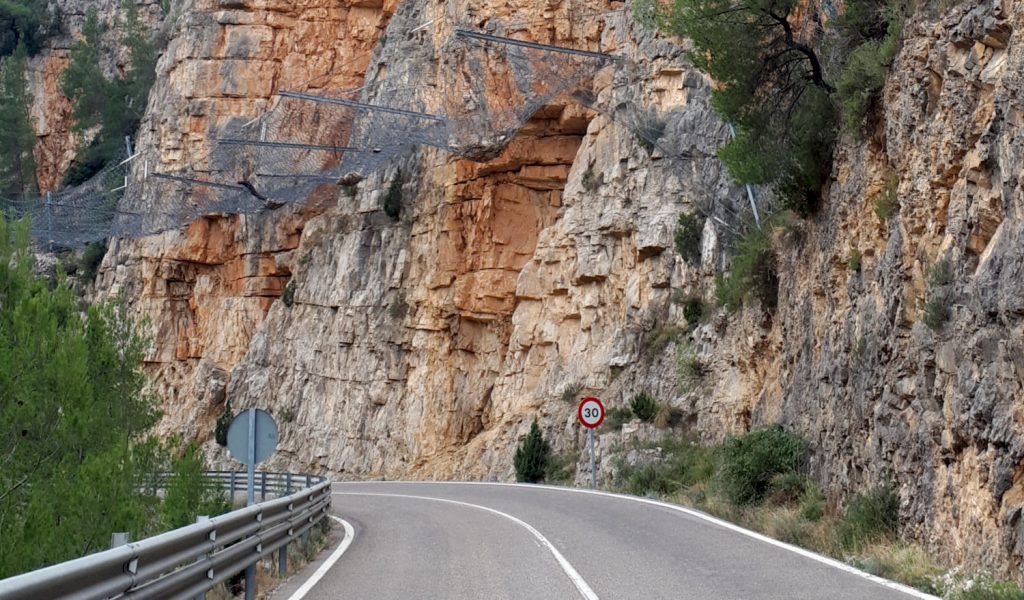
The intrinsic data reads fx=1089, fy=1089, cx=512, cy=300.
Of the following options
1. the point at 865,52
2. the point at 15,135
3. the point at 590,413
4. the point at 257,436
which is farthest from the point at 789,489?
the point at 15,135

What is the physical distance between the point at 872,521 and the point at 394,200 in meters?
33.8

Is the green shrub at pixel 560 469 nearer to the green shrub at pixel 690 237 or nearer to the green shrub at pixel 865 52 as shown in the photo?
the green shrub at pixel 690 237

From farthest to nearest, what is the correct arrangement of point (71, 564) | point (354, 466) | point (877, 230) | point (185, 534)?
point (354, 466) < point (877, 230) < point (185, 534) < point (71, 564)

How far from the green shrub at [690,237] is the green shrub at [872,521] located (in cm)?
1804

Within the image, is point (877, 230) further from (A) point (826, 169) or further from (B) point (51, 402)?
(B) point (51, 402)

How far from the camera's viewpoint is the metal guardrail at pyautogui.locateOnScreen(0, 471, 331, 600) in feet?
17.1

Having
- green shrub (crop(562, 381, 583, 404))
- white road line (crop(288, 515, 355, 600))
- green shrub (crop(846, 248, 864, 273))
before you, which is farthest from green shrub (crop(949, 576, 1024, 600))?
green shrub (crop(562, 381, 583, 404))

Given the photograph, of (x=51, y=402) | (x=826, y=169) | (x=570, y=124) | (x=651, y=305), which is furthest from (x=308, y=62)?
(x=51, y=402)

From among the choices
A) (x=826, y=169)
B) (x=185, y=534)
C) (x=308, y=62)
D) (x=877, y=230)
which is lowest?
(x=185, y=534)

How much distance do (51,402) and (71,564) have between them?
6.50 metres

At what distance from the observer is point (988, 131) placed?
35.1 ft

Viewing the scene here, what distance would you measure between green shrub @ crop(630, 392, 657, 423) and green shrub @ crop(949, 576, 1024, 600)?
1893cm

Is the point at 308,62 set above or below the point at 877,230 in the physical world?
above

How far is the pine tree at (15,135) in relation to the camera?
70938mm
